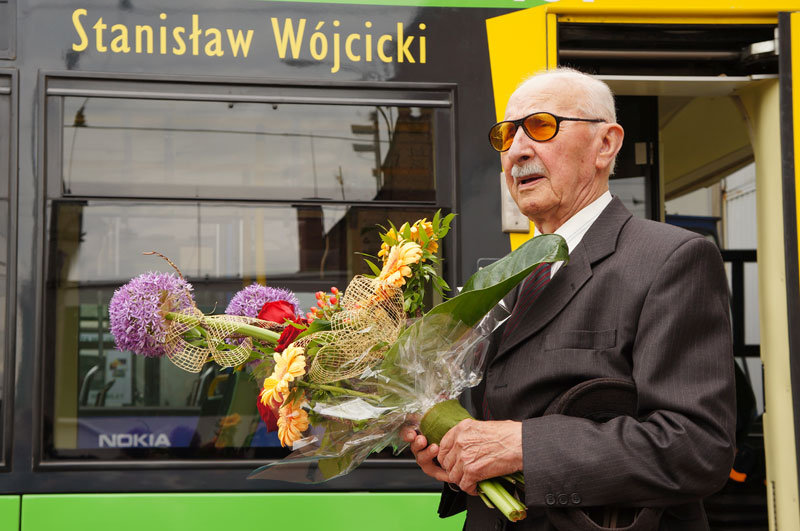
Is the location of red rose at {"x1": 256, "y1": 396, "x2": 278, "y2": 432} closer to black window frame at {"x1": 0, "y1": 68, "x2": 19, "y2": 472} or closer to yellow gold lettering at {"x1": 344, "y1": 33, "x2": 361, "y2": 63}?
black window frame at {"x1": 0, "y1": 68, "x2": 19, "y2": 472}

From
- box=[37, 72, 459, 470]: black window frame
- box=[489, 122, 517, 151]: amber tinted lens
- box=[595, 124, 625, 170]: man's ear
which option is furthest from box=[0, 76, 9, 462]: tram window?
box=[595, 124, 625, 170]: man's ear

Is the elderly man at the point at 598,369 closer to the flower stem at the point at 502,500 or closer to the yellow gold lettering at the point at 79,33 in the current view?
the flower stem at the point at 502,500

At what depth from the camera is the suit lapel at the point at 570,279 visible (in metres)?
1.50

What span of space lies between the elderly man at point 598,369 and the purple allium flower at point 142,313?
0.55 metres

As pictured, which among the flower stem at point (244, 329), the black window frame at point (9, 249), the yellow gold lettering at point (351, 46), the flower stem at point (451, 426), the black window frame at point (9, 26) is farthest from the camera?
the yellow gold lettering at point (351, 46)

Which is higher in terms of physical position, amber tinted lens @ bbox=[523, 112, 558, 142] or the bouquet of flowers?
amber tinted lens @ bbox=[523, 112, 558, 142]

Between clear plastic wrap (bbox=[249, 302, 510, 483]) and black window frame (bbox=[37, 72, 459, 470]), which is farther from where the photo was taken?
black window frame (bbox=[37, 72, 459, 470])

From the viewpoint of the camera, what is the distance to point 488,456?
4.63ft

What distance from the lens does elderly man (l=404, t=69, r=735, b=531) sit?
132 cm

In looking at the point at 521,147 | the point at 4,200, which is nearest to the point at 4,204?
the point at 4,200

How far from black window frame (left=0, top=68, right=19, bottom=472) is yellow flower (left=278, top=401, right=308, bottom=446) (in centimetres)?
153

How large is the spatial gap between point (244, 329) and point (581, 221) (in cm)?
76

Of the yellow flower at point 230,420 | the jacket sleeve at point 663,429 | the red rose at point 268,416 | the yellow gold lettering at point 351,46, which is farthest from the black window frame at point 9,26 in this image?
the jacket sleeve at point 663,429

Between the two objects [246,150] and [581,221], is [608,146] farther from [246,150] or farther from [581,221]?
[246,150]
